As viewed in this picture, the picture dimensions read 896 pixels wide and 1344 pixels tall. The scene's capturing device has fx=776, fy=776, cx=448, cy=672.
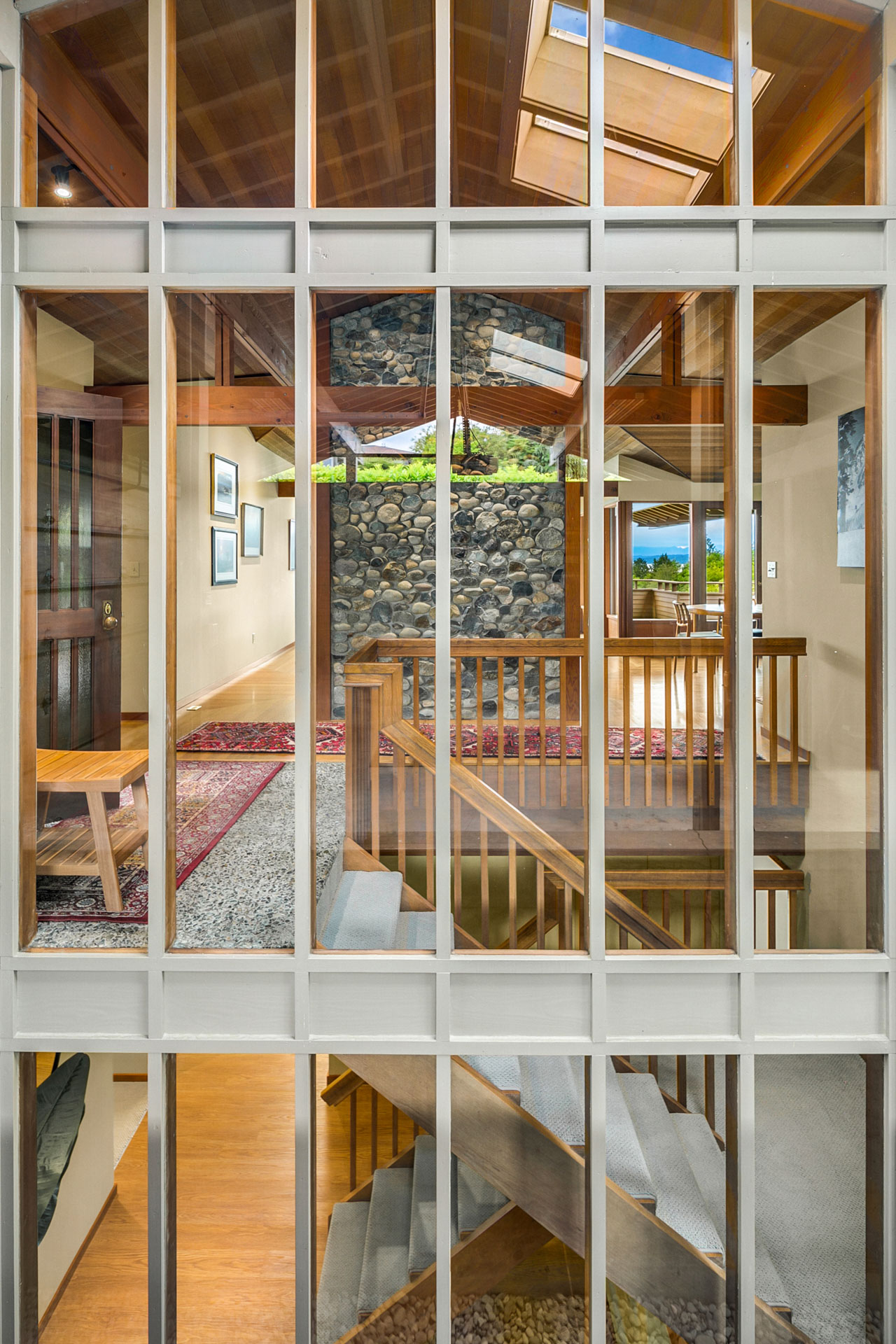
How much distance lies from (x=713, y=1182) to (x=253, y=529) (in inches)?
73.8

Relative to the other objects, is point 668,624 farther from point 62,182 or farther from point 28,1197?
point 28,1197

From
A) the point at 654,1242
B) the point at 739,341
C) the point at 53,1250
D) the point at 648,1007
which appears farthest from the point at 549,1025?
the point at 739,341

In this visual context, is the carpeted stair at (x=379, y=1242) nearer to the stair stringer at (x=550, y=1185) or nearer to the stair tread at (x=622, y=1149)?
the stair stringer at (x=550, y=1185)

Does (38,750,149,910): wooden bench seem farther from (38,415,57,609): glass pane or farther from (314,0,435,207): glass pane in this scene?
(314,0,435,207): glass pane

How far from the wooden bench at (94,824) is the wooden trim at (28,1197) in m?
0.44

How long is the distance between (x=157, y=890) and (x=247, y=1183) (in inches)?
28.7

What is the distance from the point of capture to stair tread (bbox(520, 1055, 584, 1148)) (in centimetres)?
180

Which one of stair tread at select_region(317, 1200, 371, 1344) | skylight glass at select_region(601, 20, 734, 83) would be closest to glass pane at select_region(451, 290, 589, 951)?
skylight glass at select_region(601, 20, 734, 83)

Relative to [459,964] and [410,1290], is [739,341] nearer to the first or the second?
[459,964]

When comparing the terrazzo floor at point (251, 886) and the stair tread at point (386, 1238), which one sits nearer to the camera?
the stair tread at point (386, 1238)

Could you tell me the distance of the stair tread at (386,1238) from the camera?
1718 millimetres

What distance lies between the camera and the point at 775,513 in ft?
6.05

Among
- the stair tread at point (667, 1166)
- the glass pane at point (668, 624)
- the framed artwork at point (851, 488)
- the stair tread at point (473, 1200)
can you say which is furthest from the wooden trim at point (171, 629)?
the framed artwork at point (851, 488)

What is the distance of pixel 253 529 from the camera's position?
6.03 ft
